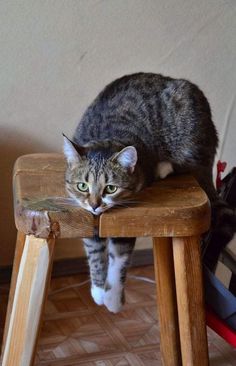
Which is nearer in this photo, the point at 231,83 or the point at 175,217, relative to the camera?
the point at 175,217

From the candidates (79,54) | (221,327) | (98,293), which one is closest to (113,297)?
(98,293)

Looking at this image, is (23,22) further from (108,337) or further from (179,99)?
(108,337)

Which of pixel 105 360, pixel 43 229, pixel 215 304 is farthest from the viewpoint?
pixel 105 360

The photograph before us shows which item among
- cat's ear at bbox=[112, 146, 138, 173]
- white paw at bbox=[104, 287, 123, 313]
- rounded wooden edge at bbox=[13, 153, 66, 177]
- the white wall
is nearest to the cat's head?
cat's ear at bbox=[112, 146, 138, 173]

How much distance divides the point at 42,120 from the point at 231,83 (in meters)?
0.51

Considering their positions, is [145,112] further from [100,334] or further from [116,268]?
[100,334]

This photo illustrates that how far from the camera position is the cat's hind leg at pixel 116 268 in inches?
38.7

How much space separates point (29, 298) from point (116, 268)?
0.25 meters

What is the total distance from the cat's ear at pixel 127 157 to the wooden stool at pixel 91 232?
0.05 metres

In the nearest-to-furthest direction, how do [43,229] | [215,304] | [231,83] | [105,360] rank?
[43,229] < [215,304] < [105,360] < [231,83]

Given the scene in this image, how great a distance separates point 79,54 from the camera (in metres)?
1.28

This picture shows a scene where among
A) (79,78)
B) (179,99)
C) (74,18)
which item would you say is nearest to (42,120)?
(79,78)

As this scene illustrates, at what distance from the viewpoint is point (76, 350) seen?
3.88ft

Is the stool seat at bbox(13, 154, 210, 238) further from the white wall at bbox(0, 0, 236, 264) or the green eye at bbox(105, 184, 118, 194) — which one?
the white wall at bbox(0, 0, 236, 264)
